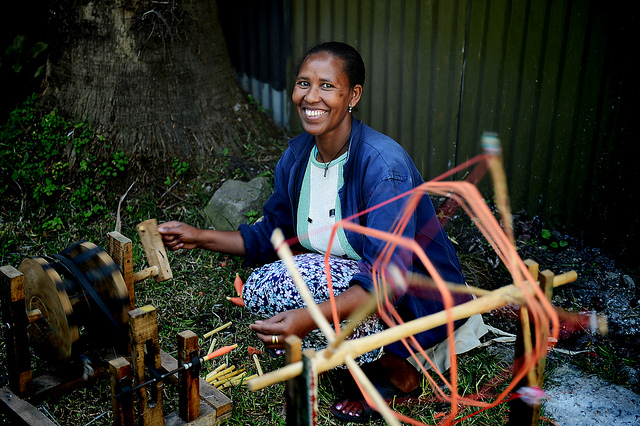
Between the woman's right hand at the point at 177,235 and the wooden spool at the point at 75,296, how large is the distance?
36cm

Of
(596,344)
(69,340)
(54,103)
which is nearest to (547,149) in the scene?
(596,344)

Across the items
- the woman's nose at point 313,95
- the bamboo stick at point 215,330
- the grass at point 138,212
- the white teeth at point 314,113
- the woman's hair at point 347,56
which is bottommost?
the bamboo stick at point 215,330

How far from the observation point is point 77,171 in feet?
14.0

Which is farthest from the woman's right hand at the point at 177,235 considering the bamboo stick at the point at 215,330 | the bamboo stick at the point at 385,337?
the bamboo stick at the point at 385,337

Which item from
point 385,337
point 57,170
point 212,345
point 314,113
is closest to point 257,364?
point 212,345

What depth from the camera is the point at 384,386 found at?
8.34ft

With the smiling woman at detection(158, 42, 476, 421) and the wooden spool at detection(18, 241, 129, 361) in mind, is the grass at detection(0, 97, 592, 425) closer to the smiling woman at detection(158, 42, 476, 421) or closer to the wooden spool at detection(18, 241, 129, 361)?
the smiling woman at detection(158, 42, 476, 421)

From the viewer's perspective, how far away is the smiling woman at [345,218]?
7.72 ft

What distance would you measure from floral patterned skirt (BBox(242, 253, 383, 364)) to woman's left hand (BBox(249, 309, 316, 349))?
41 cm

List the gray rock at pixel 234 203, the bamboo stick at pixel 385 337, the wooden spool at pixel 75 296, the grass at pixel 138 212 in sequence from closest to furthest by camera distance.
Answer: the bamboo stick at pixel 385 337
the wooden spool at pixel 75 296
the grass at pixel 138 212
the gray rock at pixel 234 203

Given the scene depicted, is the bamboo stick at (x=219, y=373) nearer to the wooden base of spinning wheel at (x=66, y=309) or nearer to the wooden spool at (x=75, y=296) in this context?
the wooden base of spinning wheel at (x=66, y=309)

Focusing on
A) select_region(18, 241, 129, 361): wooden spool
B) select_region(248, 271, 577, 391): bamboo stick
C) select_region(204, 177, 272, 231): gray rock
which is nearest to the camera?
select_region(248, 271, 577, 391): bamboo stick

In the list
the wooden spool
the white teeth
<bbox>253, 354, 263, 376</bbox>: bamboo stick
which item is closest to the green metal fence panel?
the white teeth

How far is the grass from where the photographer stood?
3199 mm
